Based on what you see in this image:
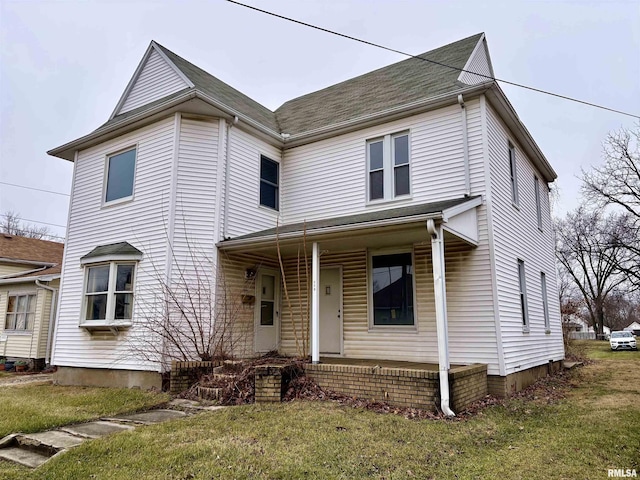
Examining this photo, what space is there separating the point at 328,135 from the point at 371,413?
22.8ft

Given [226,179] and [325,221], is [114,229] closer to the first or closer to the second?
[226,179]

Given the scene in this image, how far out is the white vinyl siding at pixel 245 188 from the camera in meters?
10.2

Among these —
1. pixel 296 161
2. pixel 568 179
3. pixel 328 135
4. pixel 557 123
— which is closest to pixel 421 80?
pixel 328 135

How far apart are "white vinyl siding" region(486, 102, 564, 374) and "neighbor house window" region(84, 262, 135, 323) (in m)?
7.60

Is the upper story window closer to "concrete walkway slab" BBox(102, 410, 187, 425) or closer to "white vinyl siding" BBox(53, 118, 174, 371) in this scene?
"white vinyl siding" BBox(53, 118, 174, 371)

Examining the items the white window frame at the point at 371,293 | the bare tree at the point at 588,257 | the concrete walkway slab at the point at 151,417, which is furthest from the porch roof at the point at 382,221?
the bare tree at the point at 588,257

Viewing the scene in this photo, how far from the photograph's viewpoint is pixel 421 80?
11.2m

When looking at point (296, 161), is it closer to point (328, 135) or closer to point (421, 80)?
point (328, 135)

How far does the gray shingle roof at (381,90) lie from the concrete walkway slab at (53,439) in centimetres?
855

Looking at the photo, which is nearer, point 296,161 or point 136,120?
point 136,120

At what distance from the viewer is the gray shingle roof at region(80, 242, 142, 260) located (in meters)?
9.62

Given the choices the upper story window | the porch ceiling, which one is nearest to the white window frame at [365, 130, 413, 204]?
the upper story window

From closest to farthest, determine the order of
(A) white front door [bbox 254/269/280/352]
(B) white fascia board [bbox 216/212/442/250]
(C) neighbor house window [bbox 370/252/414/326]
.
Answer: (B) white fascia board [bbox 216/212/442/250], (C) neighbor house window [bbox 370/252/414/326], (A) white front door [bbox 254/269/280/352]

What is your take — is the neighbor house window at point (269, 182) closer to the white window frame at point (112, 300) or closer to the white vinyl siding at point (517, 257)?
the white window frame at point (112, 300)
